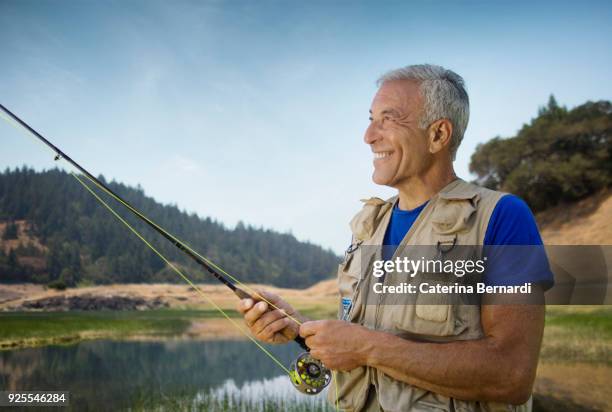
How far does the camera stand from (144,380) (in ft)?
92.3

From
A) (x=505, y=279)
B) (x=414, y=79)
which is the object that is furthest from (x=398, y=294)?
(x=414, y=79)

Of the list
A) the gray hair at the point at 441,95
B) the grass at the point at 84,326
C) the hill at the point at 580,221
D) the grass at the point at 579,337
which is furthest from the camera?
the hill at the point at 580,221

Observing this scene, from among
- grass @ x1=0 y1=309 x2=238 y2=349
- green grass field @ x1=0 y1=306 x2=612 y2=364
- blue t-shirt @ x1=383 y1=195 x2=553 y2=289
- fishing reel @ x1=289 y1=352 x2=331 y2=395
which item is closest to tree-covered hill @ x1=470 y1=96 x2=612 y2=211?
green grass field @ x1=0 y1=306 x2=612 y2=364

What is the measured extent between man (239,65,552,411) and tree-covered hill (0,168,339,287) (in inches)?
1892

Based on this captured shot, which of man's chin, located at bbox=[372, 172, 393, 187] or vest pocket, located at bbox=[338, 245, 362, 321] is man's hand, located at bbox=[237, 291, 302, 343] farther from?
man's chin, located at bbox=[372, 172, 393, 187]

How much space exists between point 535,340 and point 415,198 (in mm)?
937

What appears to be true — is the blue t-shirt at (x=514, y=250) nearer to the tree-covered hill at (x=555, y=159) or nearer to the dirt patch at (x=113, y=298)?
the tree-covered hill at (x=555, y=159)

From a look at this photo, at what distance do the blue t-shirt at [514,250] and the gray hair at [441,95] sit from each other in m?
0.61

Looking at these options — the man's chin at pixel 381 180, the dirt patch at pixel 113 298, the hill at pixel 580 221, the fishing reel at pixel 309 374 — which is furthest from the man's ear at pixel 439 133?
the dirt patch at pixel 113 298

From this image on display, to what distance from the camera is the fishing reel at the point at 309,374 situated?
3090mm

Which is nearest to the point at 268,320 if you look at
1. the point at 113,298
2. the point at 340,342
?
the point at 340,342

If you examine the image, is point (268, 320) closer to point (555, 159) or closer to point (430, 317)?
point (430, 317)

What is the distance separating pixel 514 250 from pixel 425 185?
68 cm

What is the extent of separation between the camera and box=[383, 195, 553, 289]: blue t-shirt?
6.49 ft
